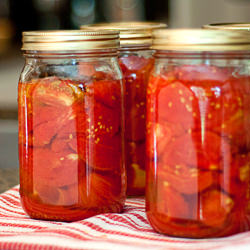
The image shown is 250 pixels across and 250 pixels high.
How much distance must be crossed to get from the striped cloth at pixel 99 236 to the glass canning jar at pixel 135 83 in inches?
4.2

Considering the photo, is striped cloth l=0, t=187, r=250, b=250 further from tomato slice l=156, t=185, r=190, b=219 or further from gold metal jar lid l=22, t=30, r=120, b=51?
gold metal jar lid l=22, t=30, r=120, b=51

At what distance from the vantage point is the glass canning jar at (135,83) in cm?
79

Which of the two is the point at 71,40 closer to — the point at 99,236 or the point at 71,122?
the point at 71,122

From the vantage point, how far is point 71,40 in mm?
659

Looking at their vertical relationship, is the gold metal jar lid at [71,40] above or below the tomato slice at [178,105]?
above

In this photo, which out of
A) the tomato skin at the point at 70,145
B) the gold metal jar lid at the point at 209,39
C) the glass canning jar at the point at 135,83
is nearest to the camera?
the gold metal jar lid at the point at 209,39

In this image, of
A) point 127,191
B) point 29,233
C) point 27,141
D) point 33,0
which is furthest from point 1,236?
point 33,0

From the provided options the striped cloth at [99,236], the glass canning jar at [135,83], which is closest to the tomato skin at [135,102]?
the glass canning jar at [135,83]

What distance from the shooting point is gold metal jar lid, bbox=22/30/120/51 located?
0.66 meters

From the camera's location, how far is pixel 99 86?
691mm

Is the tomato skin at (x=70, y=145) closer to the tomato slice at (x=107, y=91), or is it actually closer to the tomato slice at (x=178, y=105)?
the tomato slice at (x=107, y=91)

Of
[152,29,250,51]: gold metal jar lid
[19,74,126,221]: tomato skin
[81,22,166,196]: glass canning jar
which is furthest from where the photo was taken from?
[81,22,166,196]: glass canning jar

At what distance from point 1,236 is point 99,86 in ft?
0.77

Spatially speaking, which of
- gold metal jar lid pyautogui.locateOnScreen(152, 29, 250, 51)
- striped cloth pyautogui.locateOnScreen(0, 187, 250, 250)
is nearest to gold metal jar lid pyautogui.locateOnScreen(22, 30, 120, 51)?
gold metal jar lid pyautogui.locateOnScreen(152, 29, 250, 51)
